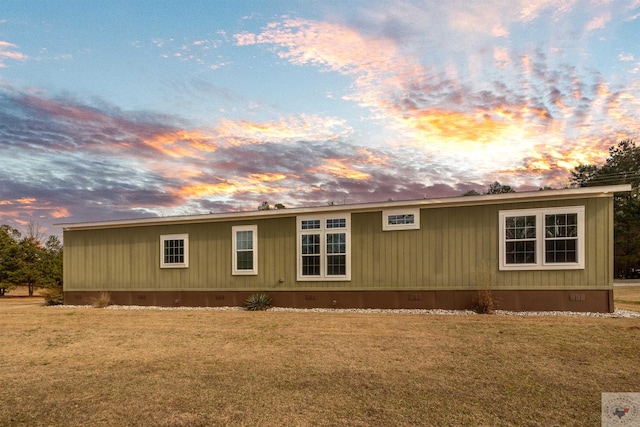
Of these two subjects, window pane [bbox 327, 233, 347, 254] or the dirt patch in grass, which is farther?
window pane [bbox 327, 233, 347, 254]

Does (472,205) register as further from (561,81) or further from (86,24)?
(86,24)

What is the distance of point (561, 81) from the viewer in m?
13.4

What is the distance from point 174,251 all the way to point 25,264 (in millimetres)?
14213

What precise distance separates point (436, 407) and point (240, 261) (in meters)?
11.0

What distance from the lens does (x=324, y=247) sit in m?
13.7

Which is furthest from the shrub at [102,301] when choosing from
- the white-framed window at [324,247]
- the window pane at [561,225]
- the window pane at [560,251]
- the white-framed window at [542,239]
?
the window pane at [561,225]

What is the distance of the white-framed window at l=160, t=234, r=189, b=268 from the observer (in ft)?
50.9

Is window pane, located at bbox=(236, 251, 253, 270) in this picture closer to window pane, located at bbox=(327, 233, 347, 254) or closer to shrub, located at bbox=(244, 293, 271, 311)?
shrub, located at bbox=(244, 293, 271, 311)

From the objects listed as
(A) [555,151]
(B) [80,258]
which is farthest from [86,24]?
(A) [555,151]

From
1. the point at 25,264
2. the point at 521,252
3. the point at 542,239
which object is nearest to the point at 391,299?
the point at 521,252

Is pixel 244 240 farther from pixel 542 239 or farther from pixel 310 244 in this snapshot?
pixel 542 239

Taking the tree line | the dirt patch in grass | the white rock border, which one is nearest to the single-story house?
the white rock border

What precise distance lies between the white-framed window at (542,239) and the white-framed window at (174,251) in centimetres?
1034

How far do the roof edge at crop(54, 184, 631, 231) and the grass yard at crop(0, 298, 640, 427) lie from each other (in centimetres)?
318
